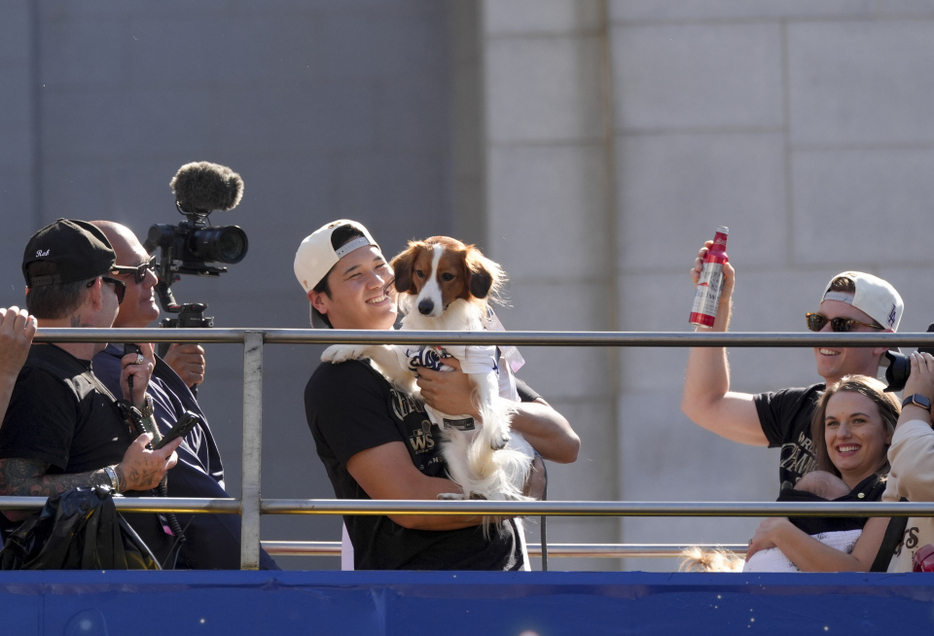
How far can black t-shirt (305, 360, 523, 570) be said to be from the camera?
2.88 m

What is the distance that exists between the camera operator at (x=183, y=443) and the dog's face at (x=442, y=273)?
0.79 m

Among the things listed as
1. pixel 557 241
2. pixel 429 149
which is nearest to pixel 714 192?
pixel 557 241

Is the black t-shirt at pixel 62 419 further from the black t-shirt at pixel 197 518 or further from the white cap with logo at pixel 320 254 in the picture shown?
the white cap with logo at pixel 320 254

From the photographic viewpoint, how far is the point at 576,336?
2.59 metres

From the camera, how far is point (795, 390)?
12.4 feet

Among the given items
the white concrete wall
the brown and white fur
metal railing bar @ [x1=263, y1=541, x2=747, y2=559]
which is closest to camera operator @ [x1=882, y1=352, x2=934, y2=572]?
the brown and white fur

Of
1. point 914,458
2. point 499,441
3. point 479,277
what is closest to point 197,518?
point 499,441

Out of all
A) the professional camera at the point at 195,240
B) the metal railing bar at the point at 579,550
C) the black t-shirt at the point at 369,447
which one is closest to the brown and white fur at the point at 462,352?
the black t-shirt at the point at 369,447

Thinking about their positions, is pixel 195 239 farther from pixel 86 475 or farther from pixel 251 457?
pixel 251 457

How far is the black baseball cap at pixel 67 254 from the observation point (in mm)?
2885

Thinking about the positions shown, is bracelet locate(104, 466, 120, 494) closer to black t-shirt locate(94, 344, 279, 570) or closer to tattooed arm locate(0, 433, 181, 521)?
tattooed arm locate(0, 433, 181, 521)

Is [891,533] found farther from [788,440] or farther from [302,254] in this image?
[302,254]

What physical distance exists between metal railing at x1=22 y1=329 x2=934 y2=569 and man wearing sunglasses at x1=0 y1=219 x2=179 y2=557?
16cm

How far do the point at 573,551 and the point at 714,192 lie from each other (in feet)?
9.39
